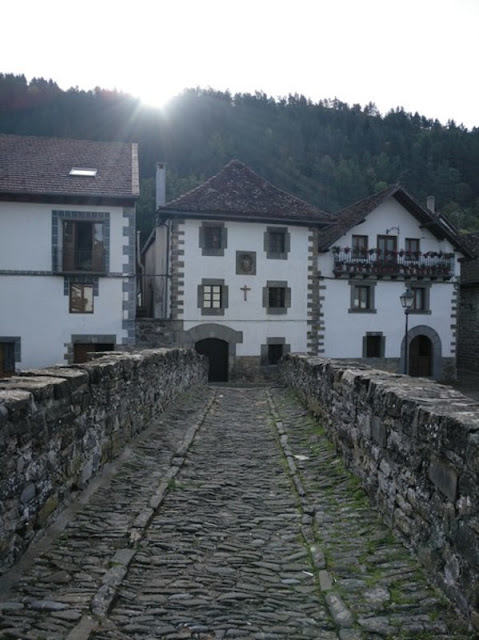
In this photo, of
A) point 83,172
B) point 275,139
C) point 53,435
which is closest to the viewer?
point 53,435

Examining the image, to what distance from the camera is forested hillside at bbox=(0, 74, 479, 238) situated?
67.9 meters

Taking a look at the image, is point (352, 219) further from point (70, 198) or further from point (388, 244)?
point (70, 198)

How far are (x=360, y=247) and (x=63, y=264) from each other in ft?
49.1

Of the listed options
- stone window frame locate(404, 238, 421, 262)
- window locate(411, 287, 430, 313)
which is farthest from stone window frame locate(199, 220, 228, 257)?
window locate(411, 287, 430, 313)

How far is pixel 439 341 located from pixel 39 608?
29730 millimetres

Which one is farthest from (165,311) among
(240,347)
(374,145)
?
(374,145)

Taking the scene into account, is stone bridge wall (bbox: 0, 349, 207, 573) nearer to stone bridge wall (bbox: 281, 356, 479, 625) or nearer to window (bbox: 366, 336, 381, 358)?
stone bridge wall (bbox: 281, 356, 479, 625)

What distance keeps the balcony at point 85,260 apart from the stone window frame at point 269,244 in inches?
319

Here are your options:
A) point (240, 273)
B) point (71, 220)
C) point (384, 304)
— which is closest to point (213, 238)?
point (240, 273)

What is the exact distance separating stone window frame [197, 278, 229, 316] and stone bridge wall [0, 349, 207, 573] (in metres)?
17.9

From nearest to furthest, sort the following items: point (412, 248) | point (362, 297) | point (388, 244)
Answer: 1. point (362, 297)
2. point (388, 244)
3. point (412, 248)

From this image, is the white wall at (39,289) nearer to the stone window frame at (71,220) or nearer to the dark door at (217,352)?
the stone window frame at (71,220)

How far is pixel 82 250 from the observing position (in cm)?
2452

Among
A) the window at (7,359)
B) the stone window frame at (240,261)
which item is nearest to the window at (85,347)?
the window at (7,359)
